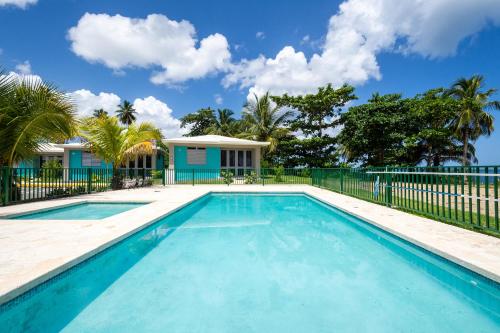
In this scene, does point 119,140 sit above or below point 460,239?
above

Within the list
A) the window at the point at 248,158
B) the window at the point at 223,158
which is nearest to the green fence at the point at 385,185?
the window at the point at 223,158

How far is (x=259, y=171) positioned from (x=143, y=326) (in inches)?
675

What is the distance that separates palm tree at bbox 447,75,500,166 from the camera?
22688 mm

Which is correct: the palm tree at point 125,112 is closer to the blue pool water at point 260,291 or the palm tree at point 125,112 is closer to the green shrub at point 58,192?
the green shrub at point 58,192

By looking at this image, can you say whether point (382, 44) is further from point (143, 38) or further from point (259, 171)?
point (143, 38)

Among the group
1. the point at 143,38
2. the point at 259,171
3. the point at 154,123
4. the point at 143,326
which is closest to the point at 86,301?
the point at 143,326

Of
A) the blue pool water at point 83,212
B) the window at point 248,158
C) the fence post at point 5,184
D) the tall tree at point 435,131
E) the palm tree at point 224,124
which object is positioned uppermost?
the palm tree at point 224,124

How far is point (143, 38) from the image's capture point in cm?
1274

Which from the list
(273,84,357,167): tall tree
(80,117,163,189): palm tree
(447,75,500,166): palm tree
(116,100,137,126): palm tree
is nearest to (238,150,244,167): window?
(273,84,357,167): tall tree

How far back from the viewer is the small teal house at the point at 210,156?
18.1m

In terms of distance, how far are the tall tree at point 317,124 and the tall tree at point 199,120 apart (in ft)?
49.1

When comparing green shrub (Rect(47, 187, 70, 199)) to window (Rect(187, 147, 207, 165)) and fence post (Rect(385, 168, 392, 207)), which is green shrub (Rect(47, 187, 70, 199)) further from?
fence post (Rect(385, 168, 392, 207))

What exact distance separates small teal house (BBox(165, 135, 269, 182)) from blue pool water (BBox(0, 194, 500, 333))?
13.3 m

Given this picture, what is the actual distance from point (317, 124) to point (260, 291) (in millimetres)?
23577
